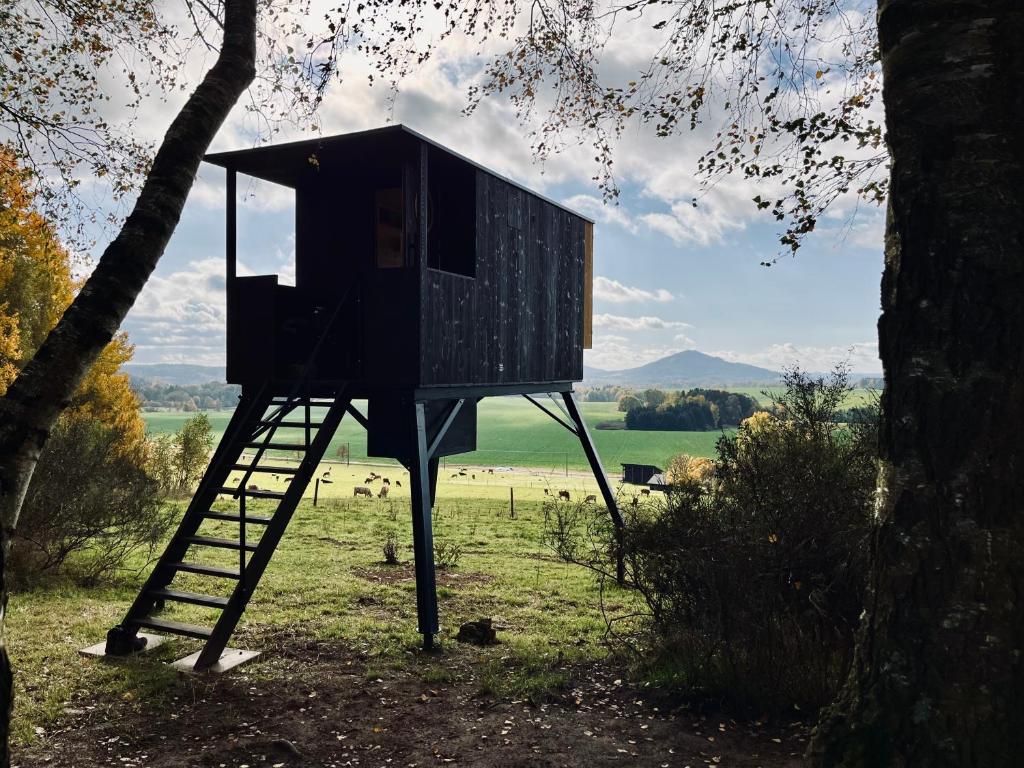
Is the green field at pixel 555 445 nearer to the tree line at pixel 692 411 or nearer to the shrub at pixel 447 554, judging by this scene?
the tree line at pixel 692 411

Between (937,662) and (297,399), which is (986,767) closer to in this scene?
(937,662)

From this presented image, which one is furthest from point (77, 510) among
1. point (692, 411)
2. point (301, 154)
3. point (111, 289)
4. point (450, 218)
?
point (692, 411)

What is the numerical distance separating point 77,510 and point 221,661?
15.5 ft

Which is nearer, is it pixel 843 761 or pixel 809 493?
pixel 843 761

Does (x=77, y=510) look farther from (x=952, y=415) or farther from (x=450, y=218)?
(x=952, y=415)

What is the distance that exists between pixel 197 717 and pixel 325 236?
7.16 metres

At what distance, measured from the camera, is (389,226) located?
11.4m

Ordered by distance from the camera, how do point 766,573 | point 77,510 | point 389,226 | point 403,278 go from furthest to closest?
1. point 389,226
2. point 77,510
3. point 403,278
4. point 766,573

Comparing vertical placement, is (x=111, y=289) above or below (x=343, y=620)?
above

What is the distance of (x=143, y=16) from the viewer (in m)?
Result: 8.68

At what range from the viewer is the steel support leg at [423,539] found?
8.35 metres

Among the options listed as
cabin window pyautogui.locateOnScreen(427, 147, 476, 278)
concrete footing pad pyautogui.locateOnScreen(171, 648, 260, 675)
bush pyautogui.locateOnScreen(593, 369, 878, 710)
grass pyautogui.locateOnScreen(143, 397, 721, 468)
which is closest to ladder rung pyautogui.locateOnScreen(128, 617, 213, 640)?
concrete footing pad pyautogui.locateOnScreen(171, 648, 260, 675)

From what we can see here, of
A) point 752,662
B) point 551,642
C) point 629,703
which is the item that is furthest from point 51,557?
point 752,662

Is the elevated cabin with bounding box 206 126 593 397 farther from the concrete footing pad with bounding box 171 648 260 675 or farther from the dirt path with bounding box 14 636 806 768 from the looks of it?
the dirt path with bounding box 14 636 806 768
